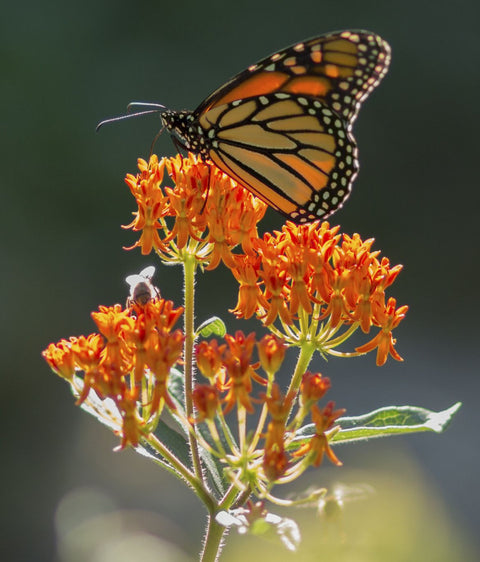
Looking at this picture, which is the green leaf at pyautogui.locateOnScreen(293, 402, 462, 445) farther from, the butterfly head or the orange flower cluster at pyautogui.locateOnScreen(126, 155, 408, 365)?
the butterfly head

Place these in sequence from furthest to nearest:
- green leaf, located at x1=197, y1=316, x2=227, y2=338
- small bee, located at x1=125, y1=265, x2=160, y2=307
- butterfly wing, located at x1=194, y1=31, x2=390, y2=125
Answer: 1. butterfly wing, located at x1=194, y1=31, x2=390, y2=125
2. green leaf, located at x1=197, y1=316, x2=227, y2=338
3. small bee, located at x1=125, y1=265, x2=160, y2=307

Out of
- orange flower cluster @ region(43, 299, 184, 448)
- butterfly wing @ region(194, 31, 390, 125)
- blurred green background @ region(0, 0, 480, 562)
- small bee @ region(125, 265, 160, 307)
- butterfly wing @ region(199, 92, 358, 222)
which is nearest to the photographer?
orange flower cluster @ region(43, 299, 184, 448)

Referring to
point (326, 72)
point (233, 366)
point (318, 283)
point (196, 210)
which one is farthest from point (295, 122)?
point (233, 366)

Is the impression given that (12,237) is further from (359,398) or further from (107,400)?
(107,400)

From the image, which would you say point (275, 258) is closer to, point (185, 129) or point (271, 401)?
point (271, 401)

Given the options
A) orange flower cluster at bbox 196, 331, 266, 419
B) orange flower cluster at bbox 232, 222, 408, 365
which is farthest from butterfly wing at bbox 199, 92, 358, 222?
orange flower cluster at bbox 196, 331, 266, 419
